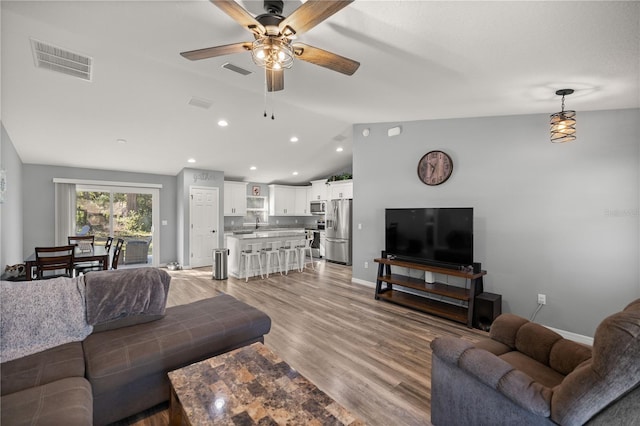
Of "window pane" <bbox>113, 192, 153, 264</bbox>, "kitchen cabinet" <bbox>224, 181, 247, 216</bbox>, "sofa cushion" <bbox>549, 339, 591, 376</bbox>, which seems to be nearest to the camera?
"sofa cushion" <bbox>549, 339, 591, 376</bbox>

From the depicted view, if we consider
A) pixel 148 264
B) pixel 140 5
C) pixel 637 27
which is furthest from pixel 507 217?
pixel 148 264

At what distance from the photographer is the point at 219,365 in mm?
1656

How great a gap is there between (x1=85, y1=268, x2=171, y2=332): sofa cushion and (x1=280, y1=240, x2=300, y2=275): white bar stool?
3908 millimetres

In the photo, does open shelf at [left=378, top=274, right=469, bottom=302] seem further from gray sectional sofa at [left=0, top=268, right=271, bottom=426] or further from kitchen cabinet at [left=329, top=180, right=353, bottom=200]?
kitchen cabinet at [left=329, top=180, right=353, bottom=200]

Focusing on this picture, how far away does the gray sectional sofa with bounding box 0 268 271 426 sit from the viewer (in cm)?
133

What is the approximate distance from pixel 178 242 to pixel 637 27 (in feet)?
26.2

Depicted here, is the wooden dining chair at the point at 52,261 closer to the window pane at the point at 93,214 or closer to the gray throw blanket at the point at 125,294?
the gray throw blanket at the point at 125,294

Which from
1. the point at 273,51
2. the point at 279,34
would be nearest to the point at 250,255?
the point at 273,51

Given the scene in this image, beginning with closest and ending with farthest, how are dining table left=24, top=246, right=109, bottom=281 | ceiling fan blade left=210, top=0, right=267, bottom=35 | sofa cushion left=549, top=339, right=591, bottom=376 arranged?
ceiling fan blade left=210, top=0, right=267, bottom=35 < sofa cushion left=549, top=339, right=591, bottom=376 < dining table left=24, top=246, right=109, bottom=281

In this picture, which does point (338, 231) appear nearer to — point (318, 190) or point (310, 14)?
point (318, 190)

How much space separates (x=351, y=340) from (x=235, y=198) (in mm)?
5861

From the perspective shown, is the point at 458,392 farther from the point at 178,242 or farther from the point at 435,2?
the point at 178,242

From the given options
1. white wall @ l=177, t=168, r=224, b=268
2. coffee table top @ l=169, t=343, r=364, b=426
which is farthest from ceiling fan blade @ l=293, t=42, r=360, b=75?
white wall @ l=177, t=168, r=224, b=268

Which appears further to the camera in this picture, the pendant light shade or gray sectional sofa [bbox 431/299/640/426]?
the pendant light shade
